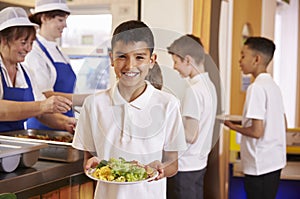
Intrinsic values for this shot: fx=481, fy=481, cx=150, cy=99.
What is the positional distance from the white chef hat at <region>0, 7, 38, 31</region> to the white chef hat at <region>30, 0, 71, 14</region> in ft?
0.12

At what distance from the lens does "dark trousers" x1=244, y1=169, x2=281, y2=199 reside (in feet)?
6.99

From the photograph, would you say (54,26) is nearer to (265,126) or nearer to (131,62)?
(131,62)

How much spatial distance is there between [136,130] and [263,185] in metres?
1.17

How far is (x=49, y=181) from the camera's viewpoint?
4.54 ft

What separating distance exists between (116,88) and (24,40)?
500mm

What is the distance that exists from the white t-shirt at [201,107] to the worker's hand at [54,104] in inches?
15.9

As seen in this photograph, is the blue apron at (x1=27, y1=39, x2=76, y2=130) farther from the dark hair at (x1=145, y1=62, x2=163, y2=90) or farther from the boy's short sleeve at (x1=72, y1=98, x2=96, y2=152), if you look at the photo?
the dark hair at (x1=145, y1=62, x2=163, y2=90)

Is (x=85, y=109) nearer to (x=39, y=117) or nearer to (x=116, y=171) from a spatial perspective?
(x=116, y=171)

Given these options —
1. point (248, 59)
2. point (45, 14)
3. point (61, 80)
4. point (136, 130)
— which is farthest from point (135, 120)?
point (248, 59)

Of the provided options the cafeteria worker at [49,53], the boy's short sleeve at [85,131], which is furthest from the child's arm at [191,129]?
the cafeteria worker at [49,53]

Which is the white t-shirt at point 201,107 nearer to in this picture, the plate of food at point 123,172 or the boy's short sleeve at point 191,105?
the boy's short sleeve at point 191,105

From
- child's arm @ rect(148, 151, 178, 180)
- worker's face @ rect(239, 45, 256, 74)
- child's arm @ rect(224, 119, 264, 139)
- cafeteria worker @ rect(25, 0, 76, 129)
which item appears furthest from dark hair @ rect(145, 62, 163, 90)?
worker's face @ rect(239, 45, 256, 74)

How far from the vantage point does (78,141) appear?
1229 mm

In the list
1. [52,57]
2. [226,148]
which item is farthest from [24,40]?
[226,148]
